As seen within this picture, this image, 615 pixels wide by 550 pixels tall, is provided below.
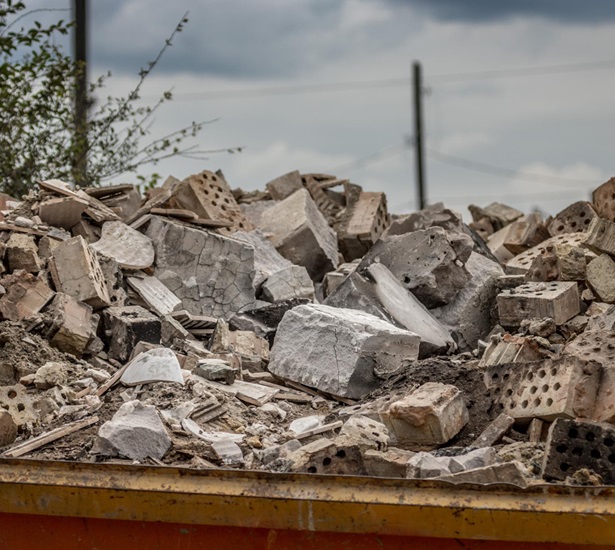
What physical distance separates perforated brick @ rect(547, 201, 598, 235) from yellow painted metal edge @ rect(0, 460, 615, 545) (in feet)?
20.9

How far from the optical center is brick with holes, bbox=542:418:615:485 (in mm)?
4086

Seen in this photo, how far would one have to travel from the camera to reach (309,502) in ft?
Answer: 9.74

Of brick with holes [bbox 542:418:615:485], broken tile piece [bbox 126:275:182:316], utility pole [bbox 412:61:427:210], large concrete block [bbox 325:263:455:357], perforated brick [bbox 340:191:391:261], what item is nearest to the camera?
brick with holes [bbox 542:418:615:485]

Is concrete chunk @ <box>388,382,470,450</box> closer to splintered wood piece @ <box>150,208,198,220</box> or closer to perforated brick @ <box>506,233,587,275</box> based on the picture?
perforated brick @ <box>506,233,587,275</box>

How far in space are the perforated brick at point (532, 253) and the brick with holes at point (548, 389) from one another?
9.81 feet

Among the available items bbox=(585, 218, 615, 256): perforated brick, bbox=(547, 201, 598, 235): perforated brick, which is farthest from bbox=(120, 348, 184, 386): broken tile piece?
bbox=(547, 201, 598, 235): perforated brick

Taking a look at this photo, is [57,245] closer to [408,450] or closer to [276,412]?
[276,412]

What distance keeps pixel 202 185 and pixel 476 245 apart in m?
2.57

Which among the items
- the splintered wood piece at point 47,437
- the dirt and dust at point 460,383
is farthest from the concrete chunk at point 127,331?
the dirt and dust at point 460,383

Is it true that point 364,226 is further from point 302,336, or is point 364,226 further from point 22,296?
point 22,296

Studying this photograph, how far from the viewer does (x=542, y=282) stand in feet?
25.2

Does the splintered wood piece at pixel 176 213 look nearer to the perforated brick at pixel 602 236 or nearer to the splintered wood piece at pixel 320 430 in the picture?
the perforated brick at pixel 602 236

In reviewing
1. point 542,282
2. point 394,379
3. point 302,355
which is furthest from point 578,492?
point 542,282

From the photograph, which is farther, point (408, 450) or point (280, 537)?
point (408, 450)
